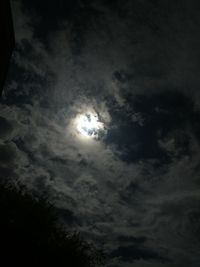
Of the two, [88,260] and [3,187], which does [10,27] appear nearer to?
[3,187]

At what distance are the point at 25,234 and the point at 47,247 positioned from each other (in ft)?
5.60

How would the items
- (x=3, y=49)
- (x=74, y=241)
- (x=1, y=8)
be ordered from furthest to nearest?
(x=74, y=241)
(x=3, y=49)
(x=1, y=8)

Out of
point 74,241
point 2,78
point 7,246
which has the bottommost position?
point 7,246

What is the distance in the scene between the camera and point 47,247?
1744 cm

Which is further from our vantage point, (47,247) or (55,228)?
(55,228)

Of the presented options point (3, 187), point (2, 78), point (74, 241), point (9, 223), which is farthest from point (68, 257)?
point (2, 78)

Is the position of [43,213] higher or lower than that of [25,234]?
higher

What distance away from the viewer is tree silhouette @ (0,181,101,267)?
1638 cm

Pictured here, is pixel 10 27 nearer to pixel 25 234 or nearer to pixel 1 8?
pixel 1 8

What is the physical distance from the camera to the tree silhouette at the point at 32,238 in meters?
16.4

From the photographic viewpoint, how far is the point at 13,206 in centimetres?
1881

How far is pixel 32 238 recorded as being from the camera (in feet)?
56.0

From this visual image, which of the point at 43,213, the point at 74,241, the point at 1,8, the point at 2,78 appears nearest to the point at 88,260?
the point at 74,241

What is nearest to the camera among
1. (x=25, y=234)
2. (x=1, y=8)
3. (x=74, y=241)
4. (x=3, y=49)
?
(x=1, y=8)
